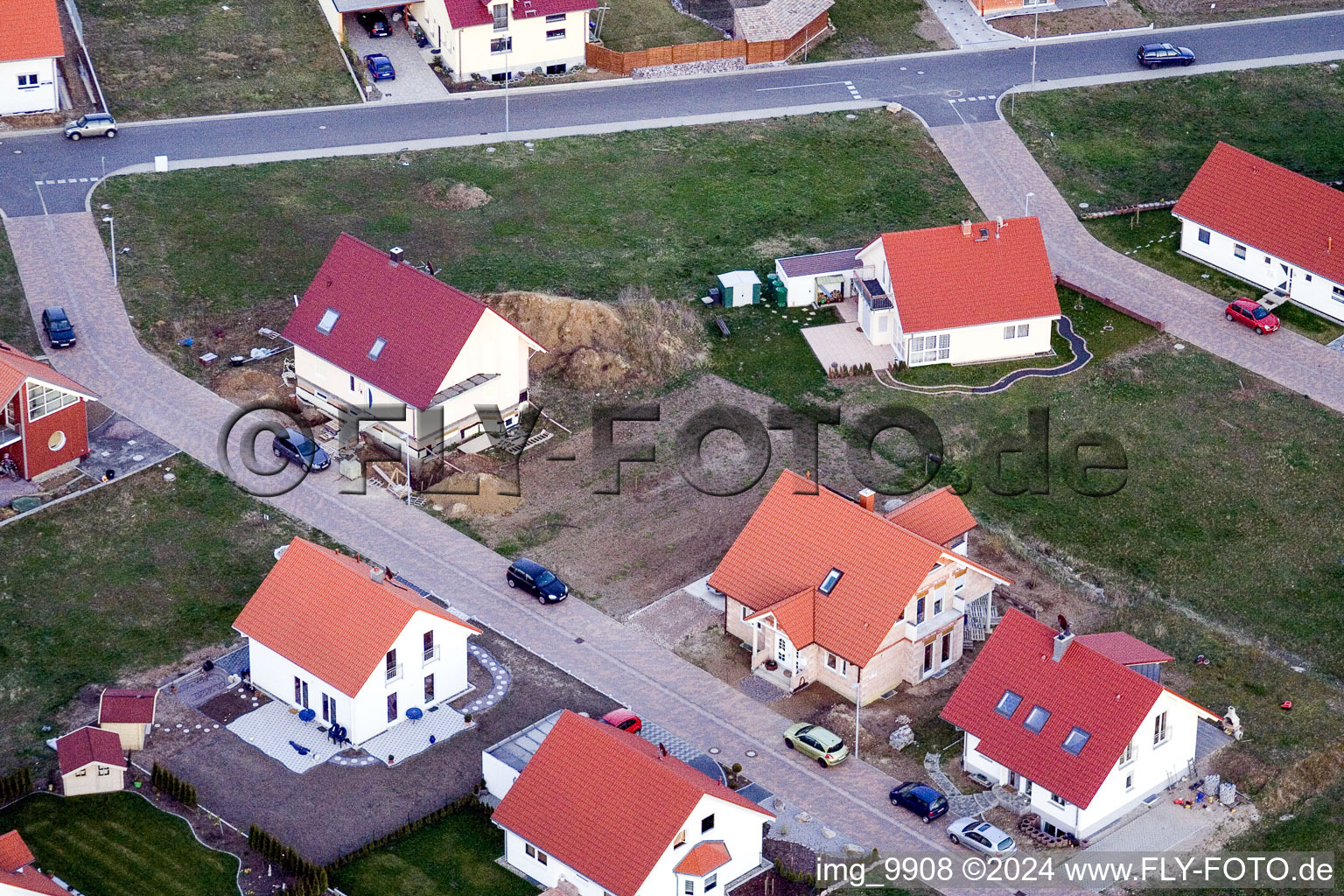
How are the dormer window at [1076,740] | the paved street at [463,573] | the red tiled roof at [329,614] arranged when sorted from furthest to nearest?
the red tiled roof at [329,614] → the paved street at [463,573] → the dormer window at [1076,740]

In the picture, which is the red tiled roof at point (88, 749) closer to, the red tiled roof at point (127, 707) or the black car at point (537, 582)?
the red tiled roof at point (127, 707)

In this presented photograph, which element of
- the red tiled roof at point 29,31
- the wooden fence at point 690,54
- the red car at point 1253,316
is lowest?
the red car at point 1253,316

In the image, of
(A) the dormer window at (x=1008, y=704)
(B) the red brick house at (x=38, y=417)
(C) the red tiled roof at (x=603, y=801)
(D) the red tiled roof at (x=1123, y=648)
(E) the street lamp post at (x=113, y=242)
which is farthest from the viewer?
(E) the street lamp post at (x=113, y=242)

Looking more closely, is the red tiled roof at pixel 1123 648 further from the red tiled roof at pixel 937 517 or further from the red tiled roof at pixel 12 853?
the red tiled roof at pixel 12 853

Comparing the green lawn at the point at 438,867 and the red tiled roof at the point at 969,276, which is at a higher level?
the red tiled roof at the point at 969,276

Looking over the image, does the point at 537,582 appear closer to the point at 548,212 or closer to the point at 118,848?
the point at 118,848

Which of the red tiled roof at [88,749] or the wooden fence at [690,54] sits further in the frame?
the wooden fence at [690,54]

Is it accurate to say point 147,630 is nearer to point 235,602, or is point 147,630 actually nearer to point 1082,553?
point 235,602

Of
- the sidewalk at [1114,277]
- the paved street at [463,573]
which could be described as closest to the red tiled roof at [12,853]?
the paved street at [463,573]
